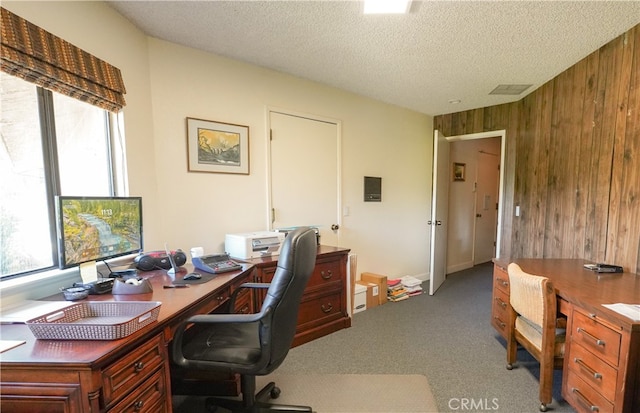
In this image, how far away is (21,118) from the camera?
4.50 feet

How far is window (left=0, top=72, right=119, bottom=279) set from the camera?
1308 millimetres

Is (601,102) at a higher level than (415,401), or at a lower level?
higher

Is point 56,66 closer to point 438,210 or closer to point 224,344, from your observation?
point 224,344

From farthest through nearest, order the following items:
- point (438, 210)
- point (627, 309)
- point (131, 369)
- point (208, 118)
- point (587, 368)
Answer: point (438, 210) → point (208, 118) → point (587, 368) → point (627, 309) → point (131, 369)

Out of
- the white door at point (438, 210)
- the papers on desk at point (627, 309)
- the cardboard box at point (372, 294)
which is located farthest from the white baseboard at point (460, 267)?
the papers on desk at point (627, 309)

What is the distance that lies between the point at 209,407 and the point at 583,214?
323cm

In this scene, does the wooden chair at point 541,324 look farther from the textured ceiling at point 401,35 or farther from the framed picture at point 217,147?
the framed picture at point 217,147

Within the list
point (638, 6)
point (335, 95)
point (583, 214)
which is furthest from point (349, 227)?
point (638, 6)

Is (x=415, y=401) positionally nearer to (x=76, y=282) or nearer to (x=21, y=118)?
(x=76, y=282)

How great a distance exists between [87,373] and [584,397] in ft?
7.31

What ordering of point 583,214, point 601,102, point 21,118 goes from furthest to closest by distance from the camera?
point 583,214 < point 601,102 < point 21,118

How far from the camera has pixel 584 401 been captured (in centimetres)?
148

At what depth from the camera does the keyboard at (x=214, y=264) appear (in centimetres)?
177

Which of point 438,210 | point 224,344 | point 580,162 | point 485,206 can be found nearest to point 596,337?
point 580,162
